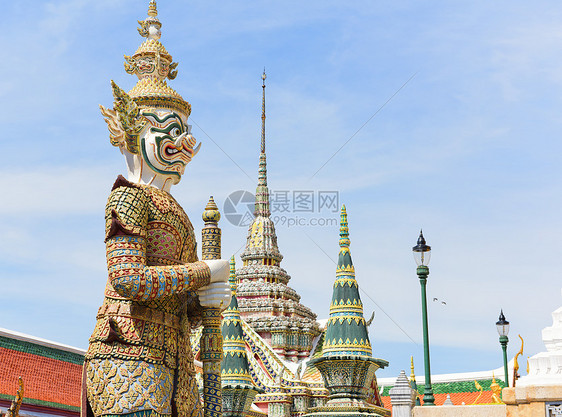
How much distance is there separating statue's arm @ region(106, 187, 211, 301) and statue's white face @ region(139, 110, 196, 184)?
55 centimetres

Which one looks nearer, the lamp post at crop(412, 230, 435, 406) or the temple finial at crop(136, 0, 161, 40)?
the temple finial at crop(136, 0, 161, 40)

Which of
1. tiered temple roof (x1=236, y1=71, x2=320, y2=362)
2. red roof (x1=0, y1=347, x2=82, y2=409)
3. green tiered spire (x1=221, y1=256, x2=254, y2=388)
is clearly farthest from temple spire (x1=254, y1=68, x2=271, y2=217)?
green tiered spire (x1=221, y1=256, x2=254, y2=388)

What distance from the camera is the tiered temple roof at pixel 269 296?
2889cm

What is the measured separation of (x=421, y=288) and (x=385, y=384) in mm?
26134

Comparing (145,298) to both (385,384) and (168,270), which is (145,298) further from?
(385,384)

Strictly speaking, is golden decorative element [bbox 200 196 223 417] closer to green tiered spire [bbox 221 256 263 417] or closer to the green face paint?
the green face paint

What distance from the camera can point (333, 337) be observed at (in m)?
14.4

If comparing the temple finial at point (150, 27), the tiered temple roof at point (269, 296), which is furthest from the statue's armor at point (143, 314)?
the tiered temple roof at point (269, 296)

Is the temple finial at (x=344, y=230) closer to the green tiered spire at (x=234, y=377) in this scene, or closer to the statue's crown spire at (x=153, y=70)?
the green tiered spire at (x=234, y=377)

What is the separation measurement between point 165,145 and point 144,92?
29.2 inches

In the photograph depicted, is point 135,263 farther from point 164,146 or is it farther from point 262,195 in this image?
point 262,195

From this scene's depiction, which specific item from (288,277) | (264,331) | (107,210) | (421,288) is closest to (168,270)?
(107,210)

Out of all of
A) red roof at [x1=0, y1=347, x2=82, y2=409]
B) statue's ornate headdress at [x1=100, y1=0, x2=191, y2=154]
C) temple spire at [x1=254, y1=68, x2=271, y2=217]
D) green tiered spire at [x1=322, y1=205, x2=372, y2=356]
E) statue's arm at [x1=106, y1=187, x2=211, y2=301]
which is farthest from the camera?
temple spire at [x1=254, y1=68, x2=271, y2=217]

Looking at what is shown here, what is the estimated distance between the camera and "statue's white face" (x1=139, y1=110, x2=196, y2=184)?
375 inches
